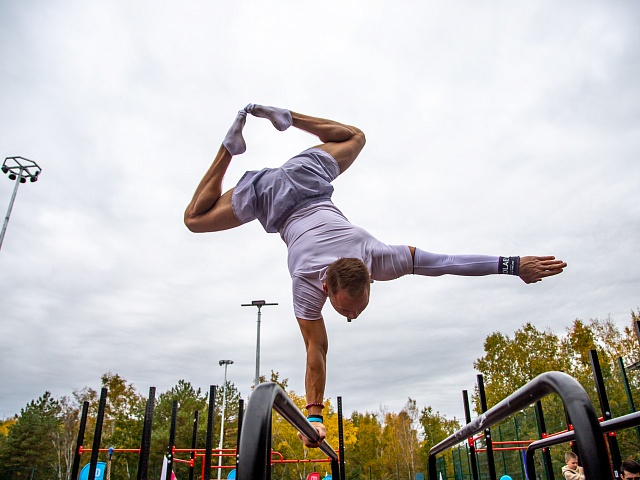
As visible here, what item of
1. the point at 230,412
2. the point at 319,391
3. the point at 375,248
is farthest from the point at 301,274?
the point at 230,412

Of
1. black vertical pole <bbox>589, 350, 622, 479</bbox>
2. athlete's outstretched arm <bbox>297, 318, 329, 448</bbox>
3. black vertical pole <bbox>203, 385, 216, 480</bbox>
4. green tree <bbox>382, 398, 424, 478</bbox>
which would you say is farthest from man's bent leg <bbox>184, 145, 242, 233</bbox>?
green tree <bbox>382, 398, 424, 478</bbox>

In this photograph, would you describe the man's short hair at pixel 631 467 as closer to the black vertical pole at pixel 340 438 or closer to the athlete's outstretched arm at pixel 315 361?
the athlete's outstretched arm at pixel 315 361

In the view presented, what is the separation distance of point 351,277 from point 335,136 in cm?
148

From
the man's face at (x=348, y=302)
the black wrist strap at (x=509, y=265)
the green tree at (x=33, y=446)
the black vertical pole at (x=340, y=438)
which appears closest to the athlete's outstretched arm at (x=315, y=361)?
the man's face at (x=348, y=302)

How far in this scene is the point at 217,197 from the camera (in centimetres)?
362

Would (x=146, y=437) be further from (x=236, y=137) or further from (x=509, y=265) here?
(x=509, y=265)

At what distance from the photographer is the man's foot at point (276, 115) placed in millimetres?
3426

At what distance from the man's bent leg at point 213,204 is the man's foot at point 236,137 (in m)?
0.06

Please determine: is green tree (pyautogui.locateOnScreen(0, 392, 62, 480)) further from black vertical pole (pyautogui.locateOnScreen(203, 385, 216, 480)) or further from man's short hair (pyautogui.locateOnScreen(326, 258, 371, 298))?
Answer: man's short hair (pyautogui.locateOnScreen(326, 258, 371, 298))

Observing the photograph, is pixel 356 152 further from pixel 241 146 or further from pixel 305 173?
pixel 241 146

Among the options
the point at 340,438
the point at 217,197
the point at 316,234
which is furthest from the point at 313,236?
the point at 340,438

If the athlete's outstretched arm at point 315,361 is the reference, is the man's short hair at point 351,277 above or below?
above

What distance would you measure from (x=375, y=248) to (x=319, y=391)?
0.95 metres

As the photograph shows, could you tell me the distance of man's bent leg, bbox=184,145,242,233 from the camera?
3.54 meters
